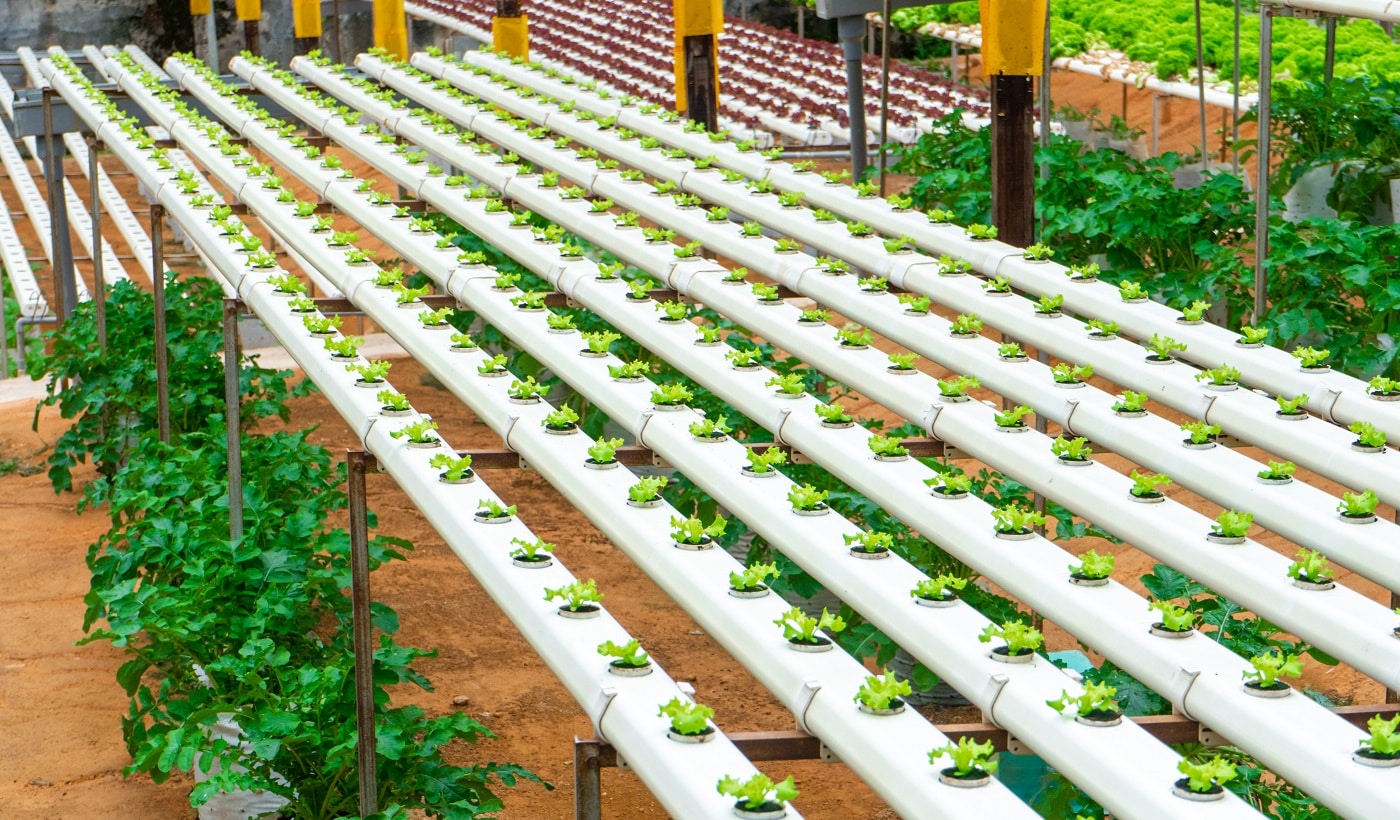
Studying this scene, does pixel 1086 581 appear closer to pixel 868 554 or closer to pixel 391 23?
pixel 868 554

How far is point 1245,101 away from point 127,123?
5684 mm

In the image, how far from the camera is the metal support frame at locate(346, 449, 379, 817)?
141 inches

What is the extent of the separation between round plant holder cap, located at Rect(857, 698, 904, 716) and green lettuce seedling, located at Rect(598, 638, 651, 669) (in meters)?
0.36

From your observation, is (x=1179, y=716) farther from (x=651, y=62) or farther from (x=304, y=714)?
(x=651, y=62)

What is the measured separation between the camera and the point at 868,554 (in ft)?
9.12

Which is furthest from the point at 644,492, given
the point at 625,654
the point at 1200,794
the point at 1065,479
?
the point at 1200,794

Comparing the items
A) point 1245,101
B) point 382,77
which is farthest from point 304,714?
point 1245,101

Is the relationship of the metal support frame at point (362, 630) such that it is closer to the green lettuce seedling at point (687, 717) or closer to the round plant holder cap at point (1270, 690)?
the green lettuce seedling at point (687, 717)

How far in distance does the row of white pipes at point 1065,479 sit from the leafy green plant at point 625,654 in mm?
715

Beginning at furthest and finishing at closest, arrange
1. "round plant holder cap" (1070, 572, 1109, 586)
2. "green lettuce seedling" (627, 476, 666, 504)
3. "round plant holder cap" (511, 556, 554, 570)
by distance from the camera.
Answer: "green lettuce seedling" (627, 476, 666, 504) < "round plant holder cap" (511, 556, 554, 570) < "round plant holder cap" (1070, 572, 1109, 586)

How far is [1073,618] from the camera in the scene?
8.26 ft

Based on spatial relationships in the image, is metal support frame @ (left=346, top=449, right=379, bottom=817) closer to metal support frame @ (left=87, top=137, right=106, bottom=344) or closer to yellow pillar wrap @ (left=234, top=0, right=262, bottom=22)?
metal support frame @ (left=87, top=137, right=106, bottom=344)

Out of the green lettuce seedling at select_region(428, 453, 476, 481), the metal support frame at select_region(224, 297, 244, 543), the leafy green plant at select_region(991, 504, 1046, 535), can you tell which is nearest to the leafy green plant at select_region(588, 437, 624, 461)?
the green lettuce seedling at select_region(428, 453, 476, 481)

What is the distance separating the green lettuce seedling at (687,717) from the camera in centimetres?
221
